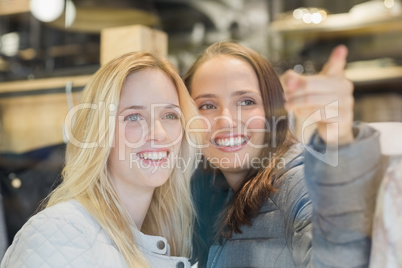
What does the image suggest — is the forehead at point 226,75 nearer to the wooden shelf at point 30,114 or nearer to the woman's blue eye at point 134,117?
the woman's blue eye at point 134,117

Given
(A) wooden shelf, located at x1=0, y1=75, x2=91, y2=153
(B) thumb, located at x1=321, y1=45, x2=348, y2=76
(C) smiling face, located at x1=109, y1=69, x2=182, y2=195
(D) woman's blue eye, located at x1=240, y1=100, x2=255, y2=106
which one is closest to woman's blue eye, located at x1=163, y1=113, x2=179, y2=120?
(C) smiling face, located at x1=109, y1=69, x2=182, y2=195

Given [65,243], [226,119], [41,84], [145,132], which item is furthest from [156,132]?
[41,84]

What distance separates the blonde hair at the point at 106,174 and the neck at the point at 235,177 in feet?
0.25

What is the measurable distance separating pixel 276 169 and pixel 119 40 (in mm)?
490

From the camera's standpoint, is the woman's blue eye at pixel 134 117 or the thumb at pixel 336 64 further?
the woman's blue eye at pixel 134 117

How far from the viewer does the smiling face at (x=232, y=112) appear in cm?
80

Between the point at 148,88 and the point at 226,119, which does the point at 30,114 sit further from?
the point at 226,119

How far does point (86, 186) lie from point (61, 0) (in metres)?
0.99

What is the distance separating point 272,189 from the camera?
30.3 inches

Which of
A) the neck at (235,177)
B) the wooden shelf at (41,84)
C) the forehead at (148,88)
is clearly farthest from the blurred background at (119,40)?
the neck at (235,177)

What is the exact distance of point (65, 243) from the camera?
763mm

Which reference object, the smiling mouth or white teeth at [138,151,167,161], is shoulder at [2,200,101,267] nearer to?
white teeth at [138,151,167,161]

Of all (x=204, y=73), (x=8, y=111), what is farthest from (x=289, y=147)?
(x=8, y=111)

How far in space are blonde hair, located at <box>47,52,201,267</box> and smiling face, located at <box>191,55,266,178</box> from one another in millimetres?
36
